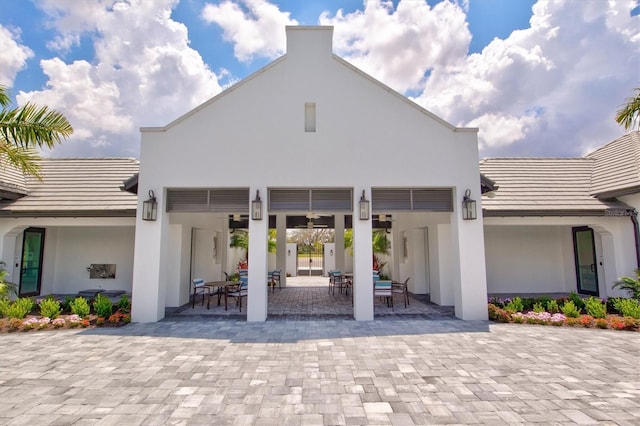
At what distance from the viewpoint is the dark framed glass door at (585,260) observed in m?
11.8

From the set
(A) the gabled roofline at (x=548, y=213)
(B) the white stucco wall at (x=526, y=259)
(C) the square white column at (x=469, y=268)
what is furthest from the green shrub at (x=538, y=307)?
(B) the white stucco wall at (x=526, y=259)

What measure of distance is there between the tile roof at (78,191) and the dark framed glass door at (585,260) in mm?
16653

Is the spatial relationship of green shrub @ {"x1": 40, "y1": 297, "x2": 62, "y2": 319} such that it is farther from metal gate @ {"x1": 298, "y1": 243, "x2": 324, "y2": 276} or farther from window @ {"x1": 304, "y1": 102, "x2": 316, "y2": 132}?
metal gate @ {"x1": 298, "y1": 243, "x2": 324, "y2": 276}

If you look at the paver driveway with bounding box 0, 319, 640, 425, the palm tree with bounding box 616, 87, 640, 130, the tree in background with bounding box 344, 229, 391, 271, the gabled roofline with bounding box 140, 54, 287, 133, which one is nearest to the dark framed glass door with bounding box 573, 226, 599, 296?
the paver driveway with bounding box 0, 319, 640, 425

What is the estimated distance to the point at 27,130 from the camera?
23.4 feet

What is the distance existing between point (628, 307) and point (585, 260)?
4.34 m

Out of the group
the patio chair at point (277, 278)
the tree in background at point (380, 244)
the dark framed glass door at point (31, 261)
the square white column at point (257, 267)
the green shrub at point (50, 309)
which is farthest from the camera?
the tree in background at point (380, 244)

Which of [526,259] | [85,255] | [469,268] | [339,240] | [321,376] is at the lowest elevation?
[321,376]

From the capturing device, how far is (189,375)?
5.07 m

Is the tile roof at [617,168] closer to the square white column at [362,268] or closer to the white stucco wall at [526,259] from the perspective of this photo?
the white stucco wall at [526,259]

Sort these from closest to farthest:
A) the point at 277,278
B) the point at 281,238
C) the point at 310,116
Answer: the point at 310,116, the point at 277,278, the point at 281,238

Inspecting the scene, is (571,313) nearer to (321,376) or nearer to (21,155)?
(321,376)

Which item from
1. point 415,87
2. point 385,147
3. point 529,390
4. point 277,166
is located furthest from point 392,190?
point 529,390

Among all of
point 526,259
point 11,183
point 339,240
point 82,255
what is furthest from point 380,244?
point 11,183
